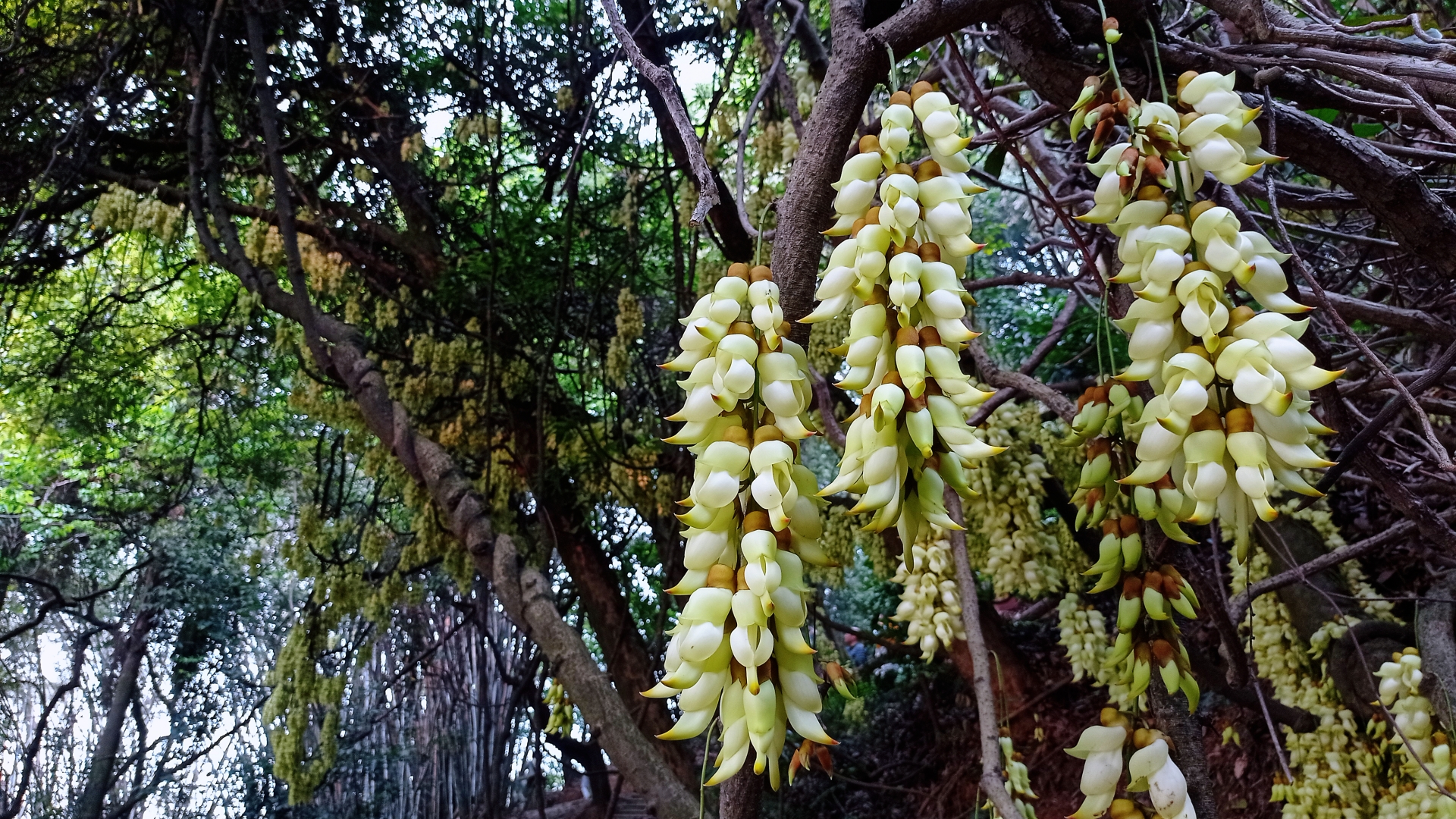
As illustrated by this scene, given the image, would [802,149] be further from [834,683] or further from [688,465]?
[688,465]

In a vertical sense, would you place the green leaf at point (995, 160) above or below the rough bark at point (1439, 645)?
above

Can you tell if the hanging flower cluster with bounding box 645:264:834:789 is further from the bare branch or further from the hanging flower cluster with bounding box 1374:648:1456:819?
the hanging flower cluster with bounding box 1374:648:1456:819

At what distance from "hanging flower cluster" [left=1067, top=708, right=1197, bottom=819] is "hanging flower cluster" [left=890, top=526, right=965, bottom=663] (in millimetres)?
940

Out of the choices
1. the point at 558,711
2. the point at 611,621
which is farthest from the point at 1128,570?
the point at 558,711

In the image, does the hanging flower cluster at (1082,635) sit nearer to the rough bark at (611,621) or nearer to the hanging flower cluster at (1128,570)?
the hanging flower cluster at (1128,570)

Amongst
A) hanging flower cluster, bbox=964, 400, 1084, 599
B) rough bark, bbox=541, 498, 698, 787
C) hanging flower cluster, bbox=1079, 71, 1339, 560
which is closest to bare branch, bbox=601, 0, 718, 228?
hanging flower cluster, bbox=1079, 71, 1339, 560

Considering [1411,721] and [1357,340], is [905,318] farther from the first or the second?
[1411,721]

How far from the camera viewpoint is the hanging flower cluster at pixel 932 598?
5.37 ft

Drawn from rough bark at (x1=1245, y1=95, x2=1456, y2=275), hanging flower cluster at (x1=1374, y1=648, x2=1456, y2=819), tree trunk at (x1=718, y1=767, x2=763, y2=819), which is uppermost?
rough bark at (x1=1245, y1=95, x2=1456, y2=275)

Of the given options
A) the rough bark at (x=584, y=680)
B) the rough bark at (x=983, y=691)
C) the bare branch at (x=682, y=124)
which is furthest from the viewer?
the rough bark at (x=584, y=680)

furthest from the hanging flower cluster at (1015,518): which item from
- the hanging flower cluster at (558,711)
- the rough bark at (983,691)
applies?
the hanging flower cluster at (558,711)

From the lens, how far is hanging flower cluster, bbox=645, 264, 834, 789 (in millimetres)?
463

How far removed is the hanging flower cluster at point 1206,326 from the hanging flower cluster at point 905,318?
0.12m

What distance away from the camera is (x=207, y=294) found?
383 centimetres
